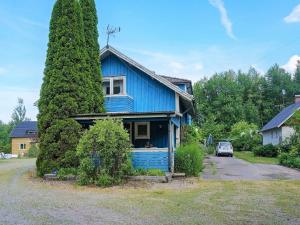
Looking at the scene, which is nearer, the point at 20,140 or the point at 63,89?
the point at 63,89

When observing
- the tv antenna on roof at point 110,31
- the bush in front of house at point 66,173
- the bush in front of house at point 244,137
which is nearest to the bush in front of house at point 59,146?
the bush in front of house at point 66,173

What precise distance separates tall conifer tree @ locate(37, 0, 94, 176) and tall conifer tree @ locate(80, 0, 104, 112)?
2.89 ft

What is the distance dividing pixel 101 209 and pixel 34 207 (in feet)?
6.43

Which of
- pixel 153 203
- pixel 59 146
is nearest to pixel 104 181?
pixel 59 146

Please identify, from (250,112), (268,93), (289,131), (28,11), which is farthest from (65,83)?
(268,93)

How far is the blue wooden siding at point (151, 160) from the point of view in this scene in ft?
63.5

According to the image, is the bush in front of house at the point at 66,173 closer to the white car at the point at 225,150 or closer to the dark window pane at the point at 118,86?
the dark window pane at the point at 118,86

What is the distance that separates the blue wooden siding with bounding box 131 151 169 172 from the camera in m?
19.4

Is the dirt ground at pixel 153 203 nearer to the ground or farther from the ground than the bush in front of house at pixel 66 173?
nearer to the ground

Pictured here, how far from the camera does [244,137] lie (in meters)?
63.7

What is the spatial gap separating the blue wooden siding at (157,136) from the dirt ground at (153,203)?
6365 mm

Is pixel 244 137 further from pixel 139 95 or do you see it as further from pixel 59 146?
pixel 59 146

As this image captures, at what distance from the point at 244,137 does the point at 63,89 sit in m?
48.0

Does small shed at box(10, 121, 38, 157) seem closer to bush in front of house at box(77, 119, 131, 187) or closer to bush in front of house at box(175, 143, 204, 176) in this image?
bush in front of house at box(175, 143, 204, 176)
